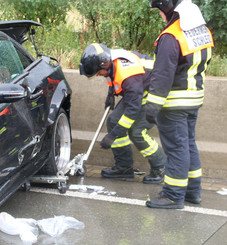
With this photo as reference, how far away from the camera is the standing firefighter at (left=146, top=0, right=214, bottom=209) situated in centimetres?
391

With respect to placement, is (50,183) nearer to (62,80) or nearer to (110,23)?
(62,80)

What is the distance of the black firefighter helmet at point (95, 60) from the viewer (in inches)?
178

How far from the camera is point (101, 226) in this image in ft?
12.7

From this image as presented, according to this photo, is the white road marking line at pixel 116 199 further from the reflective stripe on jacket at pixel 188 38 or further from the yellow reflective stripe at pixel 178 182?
the reflective stripe on jacket at pixel 188 38

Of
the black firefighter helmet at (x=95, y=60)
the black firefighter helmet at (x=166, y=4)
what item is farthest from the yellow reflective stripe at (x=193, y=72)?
the black firefighter helmet at (x=95, y=60)

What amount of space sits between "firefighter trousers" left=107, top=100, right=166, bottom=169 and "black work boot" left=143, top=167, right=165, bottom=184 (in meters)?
0.05

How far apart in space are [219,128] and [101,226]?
2.19 m

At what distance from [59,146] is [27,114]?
3.98ft

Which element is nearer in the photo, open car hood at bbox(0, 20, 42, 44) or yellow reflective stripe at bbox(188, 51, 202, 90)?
yellow reflective stripe at bbox(188, 51, 202, 90)

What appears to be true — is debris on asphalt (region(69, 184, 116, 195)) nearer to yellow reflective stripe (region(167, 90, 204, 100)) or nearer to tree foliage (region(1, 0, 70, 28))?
yellow reflective stripe (region(167, 90, 204, 100))

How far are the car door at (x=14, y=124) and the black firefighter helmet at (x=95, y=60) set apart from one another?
2.04ft

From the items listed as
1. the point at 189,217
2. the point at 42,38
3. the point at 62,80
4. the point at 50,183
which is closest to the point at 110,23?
the point at 42,38

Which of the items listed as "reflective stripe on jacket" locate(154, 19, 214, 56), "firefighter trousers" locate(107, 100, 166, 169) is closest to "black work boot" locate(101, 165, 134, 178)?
"firefighter trousers" locate(107, 100, 166, 169)

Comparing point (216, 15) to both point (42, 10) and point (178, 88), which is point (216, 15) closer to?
point (178, 88)
